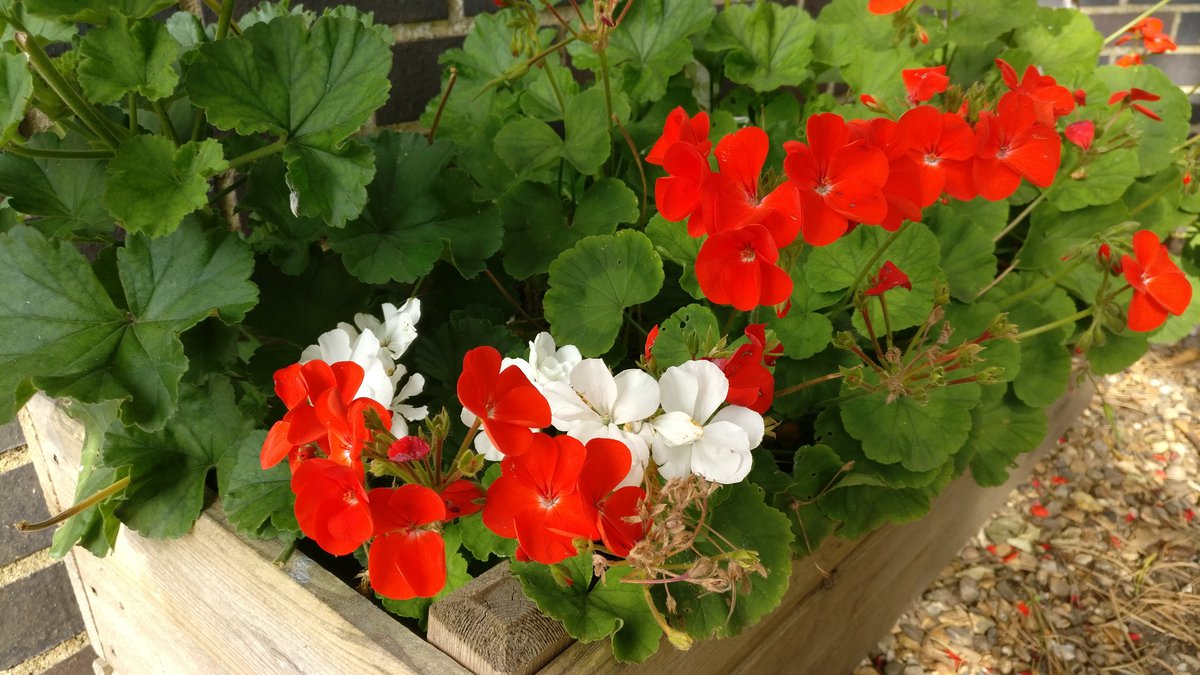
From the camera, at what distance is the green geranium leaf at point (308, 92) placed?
2.35 feet

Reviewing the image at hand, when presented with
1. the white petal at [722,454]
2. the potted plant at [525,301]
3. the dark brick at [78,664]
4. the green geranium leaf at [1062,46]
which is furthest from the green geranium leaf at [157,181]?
the green geranium leaf at [1062,46]

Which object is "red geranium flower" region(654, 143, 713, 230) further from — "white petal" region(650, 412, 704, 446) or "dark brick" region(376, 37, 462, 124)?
"dark brick" region(376, 37, 462, 124)

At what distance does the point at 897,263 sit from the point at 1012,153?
249mm

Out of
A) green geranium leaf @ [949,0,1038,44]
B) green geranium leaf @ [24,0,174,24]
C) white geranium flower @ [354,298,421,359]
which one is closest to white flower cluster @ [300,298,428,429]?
white geranium flower @ [354,298,421,359]

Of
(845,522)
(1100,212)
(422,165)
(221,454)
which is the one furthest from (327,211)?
(1100,212)

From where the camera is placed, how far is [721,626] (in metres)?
0.70

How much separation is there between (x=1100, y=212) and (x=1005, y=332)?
2.06 ft

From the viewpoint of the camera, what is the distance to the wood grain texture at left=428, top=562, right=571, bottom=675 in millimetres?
631

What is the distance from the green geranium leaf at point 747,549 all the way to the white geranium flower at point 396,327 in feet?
0.98

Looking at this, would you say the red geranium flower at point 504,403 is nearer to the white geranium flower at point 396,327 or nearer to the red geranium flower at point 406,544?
the red geranium flower at point 406,544

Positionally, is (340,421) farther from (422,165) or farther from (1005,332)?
(1005,332)

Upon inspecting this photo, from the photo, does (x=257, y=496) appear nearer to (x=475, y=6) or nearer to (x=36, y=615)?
(x=36, y=615)

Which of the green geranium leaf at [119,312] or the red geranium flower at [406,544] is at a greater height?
the green geranium leaf at [119,312]

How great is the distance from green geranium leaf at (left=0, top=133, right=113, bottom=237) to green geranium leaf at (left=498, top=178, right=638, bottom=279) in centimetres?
40
